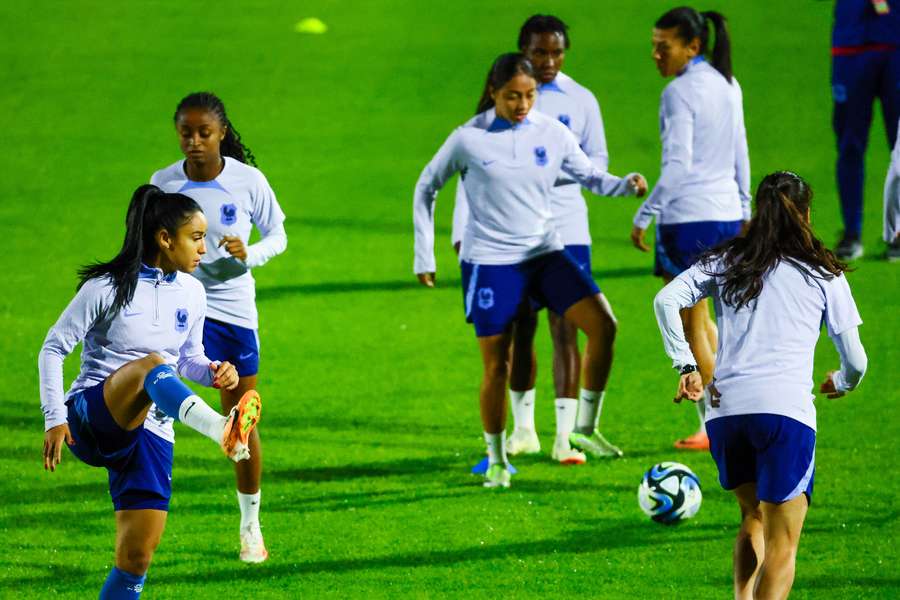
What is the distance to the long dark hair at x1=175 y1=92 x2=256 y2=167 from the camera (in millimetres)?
7223

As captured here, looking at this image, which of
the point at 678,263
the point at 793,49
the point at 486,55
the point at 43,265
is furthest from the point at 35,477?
the point at 793,49

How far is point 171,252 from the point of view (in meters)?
5.92

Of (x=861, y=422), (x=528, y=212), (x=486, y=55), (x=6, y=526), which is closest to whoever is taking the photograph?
(x=6, y=526)

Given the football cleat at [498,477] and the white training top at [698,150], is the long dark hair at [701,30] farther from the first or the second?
the football cleat at [498,477]

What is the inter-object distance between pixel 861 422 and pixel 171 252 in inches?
213

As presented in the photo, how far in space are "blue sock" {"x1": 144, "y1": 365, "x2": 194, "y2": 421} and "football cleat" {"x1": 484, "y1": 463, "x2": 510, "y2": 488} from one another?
3.32m

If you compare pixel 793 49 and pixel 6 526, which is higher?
pixel 793 49

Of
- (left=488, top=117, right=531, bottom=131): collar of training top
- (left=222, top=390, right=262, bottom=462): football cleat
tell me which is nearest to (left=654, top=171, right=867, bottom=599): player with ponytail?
(left=222, top=390, right=262, bottom=462): football cleat

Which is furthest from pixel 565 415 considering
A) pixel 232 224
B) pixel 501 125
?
pixel 232 224

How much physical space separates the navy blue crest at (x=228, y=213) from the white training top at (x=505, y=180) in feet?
4.80

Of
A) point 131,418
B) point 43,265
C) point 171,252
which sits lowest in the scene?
point 43,265

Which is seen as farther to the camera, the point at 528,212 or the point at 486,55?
the point at 486,55

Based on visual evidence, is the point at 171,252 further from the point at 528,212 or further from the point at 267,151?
the point at 267,151

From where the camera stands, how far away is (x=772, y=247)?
5.65 meters
